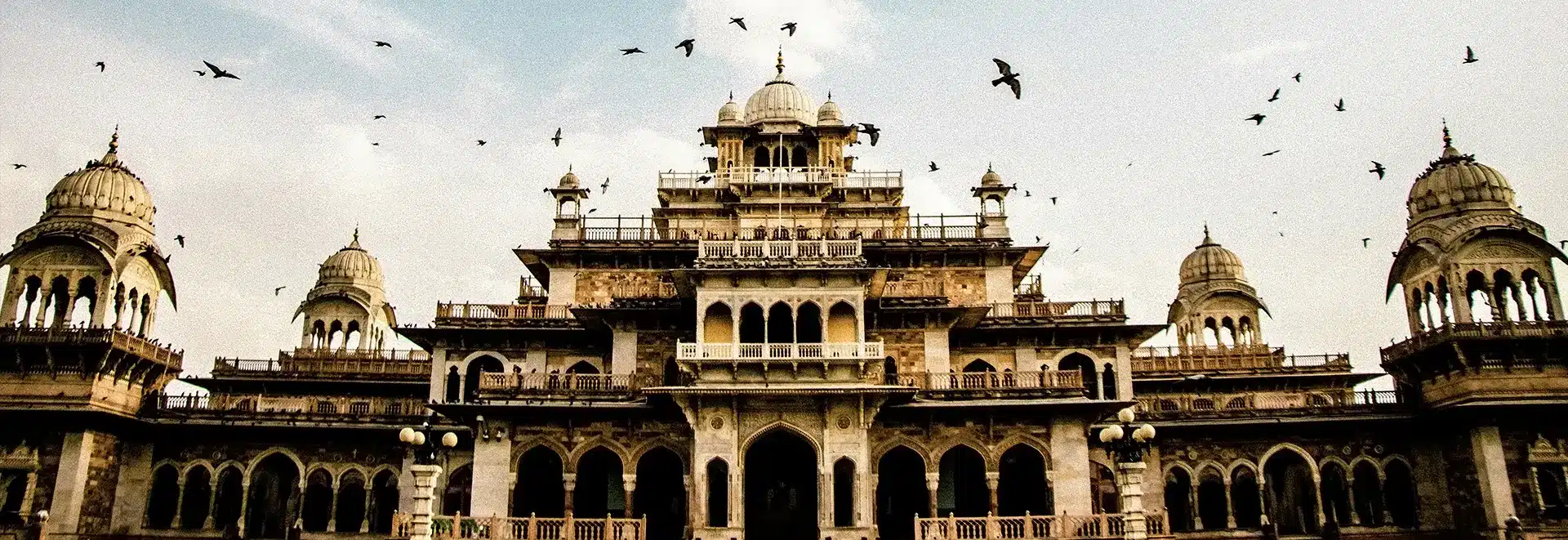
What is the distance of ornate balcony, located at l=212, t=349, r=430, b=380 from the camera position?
40344mm

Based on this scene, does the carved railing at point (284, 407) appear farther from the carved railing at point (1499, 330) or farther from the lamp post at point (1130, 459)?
the carved railing at point (1499, 330)

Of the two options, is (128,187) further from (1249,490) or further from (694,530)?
(1249,490)

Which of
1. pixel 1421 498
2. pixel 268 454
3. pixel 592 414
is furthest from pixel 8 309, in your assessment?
pixel 1421 498

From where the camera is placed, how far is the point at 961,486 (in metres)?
33.2

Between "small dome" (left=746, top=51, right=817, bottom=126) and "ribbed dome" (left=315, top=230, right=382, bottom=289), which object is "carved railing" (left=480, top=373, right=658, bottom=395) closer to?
"small dome" (left=746, top=51, right=817, bottom=126)

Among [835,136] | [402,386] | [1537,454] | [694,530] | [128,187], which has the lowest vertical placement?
[694,530]

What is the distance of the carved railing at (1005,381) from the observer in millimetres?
30828

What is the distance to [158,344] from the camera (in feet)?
115

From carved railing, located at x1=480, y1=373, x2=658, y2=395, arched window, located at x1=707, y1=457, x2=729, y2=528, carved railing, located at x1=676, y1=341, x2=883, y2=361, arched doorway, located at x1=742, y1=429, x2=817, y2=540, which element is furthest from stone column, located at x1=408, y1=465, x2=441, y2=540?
arched doorway, located at x1=742, y1=429, x2=817, y2=540

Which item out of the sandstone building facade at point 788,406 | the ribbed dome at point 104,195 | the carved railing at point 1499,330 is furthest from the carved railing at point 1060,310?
the ribbed dome at point 104,195

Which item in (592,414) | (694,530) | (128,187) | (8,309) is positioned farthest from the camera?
(128,187)

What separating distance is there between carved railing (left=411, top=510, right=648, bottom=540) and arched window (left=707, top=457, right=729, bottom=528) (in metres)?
2.99

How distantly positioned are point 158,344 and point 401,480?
362 inches

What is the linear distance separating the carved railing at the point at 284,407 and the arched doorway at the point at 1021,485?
60.8 ft
